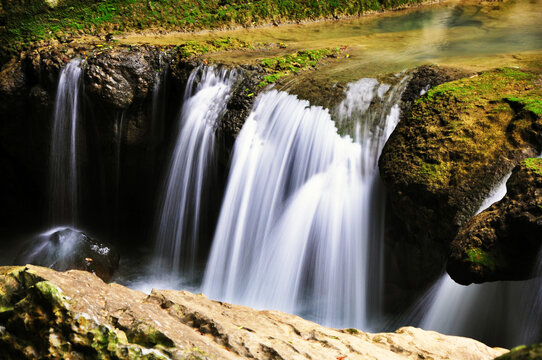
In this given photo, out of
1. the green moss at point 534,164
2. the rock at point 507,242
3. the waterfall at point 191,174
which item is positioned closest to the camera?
the rock at point 507,242

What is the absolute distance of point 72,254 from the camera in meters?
7.47

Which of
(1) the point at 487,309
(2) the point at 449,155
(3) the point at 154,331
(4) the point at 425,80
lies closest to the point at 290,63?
(4) the point at 425,80

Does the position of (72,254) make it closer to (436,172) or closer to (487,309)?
(436,172)

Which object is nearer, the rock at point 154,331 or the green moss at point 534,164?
the rock at point 154,331

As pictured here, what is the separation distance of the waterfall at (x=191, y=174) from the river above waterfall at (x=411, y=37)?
0.77 meters

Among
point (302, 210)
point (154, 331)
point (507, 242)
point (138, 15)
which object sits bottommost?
point (302, 210)

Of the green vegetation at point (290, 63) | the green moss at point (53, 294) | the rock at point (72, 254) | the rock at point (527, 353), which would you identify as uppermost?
the green vegetation at point (290, 63)

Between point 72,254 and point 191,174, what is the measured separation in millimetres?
2059

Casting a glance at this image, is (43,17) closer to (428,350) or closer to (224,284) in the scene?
(224,284)

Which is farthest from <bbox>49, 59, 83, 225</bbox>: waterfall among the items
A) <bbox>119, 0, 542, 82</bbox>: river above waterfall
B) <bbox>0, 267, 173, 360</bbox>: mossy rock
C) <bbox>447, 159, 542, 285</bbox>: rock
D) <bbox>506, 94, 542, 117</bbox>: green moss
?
<bbox>447, 159, 542, 285</bbox>: rock

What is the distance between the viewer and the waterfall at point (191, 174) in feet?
25.3

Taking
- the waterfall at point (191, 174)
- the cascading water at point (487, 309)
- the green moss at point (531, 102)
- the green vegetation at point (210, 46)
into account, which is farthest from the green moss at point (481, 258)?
the green vegetation at point (210, 46)

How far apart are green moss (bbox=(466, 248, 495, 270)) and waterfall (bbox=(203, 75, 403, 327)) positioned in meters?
1.92

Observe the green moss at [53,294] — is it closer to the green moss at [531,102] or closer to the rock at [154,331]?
the rock at [154,331]
